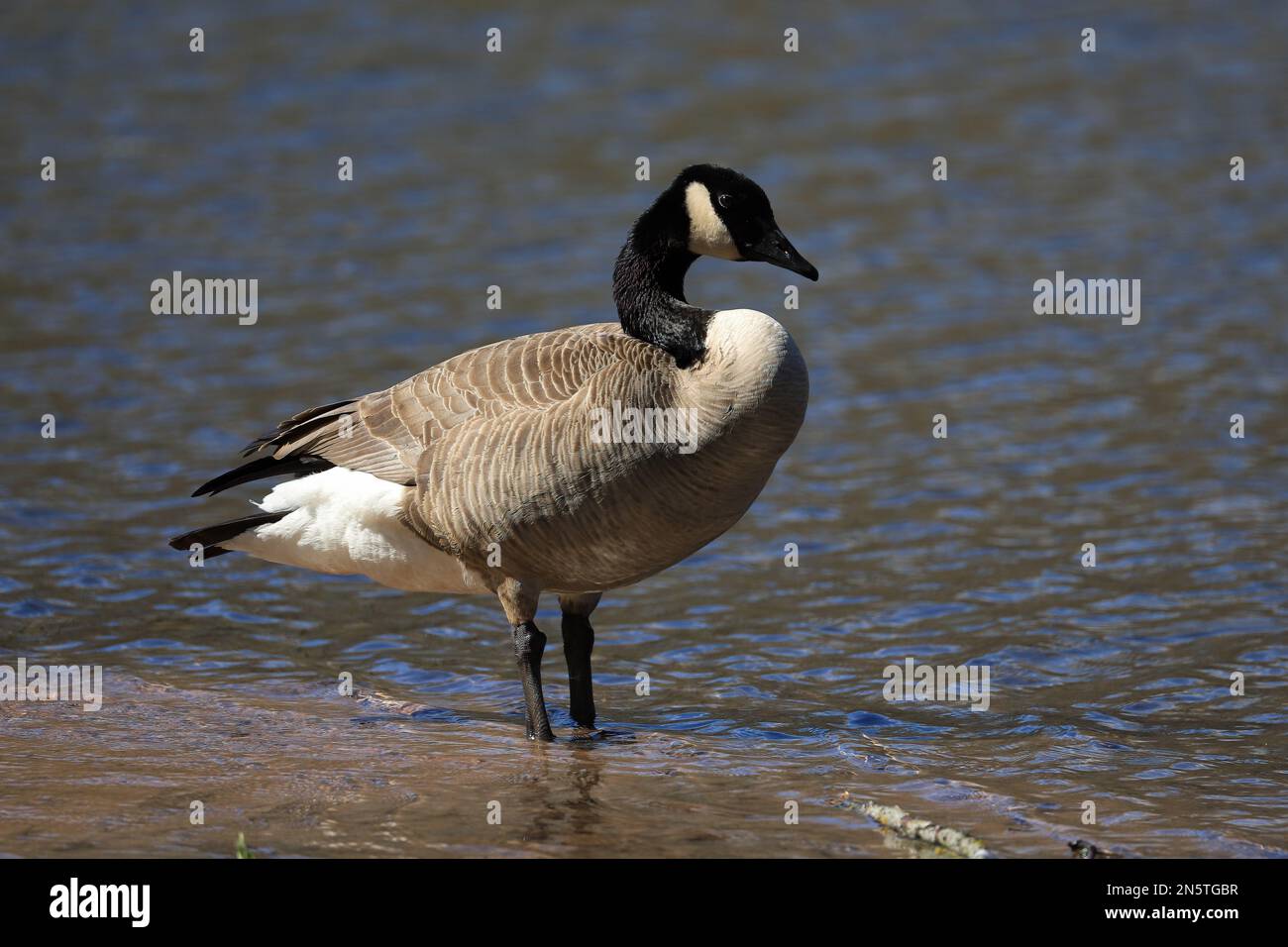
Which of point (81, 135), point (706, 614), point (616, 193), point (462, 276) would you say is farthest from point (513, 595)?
point (81, 135)

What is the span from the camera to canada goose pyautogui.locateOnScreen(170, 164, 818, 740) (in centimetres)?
706

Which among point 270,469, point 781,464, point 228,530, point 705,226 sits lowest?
point 228,530

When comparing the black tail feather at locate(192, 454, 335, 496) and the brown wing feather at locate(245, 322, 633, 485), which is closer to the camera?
the brown wing feather at locate(245, 322, 633, 485)

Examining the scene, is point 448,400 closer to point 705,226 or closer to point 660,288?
point 660,288

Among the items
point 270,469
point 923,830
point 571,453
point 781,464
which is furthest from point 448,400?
point 781,464

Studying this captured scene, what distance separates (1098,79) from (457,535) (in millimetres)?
15811

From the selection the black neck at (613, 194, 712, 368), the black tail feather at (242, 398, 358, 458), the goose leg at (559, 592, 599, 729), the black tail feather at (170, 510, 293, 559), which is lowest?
the goose leg at (559, 592, 599, 729)

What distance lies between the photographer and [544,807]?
666 cm

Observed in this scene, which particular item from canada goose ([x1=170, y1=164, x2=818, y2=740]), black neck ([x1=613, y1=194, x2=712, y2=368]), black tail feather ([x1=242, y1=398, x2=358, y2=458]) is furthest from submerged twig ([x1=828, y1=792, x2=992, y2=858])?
black tail feather ([x1=242, y1=398, x2=358, y2=458])

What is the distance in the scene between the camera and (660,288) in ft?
24.9

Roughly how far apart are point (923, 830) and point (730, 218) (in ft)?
9.56

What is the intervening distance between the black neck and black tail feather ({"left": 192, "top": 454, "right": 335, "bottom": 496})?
1.64m

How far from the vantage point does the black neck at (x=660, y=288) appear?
7.36 m

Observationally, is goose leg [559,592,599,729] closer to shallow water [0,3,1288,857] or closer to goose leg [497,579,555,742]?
shallow water [0,3,1288,857]
